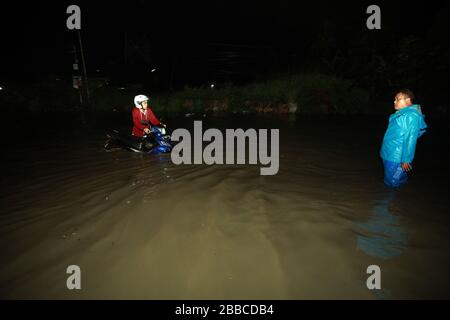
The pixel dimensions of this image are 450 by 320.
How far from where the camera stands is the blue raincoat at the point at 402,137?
531cm

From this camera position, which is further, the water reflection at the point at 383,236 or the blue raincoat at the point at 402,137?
the blue raincoat at the point at 402,137

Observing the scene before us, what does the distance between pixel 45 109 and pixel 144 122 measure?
14.0m

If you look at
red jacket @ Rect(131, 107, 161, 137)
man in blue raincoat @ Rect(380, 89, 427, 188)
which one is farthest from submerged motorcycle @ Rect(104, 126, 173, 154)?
man in blue raincoat @ Rect(380, 89, 427, 188)

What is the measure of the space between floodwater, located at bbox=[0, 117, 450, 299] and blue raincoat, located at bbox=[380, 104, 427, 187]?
24.8 inches

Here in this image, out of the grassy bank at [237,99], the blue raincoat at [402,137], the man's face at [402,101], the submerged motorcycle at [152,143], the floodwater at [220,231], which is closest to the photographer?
the floodwater at [220,231]

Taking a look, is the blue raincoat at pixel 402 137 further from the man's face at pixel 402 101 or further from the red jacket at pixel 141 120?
the red jacket at pixel 141 120

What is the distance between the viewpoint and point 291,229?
4.45 m

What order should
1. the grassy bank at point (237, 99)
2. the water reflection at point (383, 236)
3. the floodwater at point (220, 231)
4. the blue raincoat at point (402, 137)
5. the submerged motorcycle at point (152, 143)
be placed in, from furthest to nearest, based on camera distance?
the grassy bank at point (237, 99)
the submerged motorcycle at point (152, 143)
the blue raincoat at point (402, 137)
the water reflection at point (383, 236)
the floodwater at point (220, 231)

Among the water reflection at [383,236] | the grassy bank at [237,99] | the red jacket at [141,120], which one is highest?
the grassy bank at [237,99]

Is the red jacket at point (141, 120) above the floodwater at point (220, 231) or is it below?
above

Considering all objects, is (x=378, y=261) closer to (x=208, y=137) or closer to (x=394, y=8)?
(x=208, y=137)

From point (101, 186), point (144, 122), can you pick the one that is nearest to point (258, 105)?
point (144, 122)

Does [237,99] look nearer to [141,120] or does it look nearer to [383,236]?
[141,120]

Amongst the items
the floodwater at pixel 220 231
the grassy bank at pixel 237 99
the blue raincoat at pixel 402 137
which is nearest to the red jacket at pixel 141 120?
the floodwater at pixel 220 231
